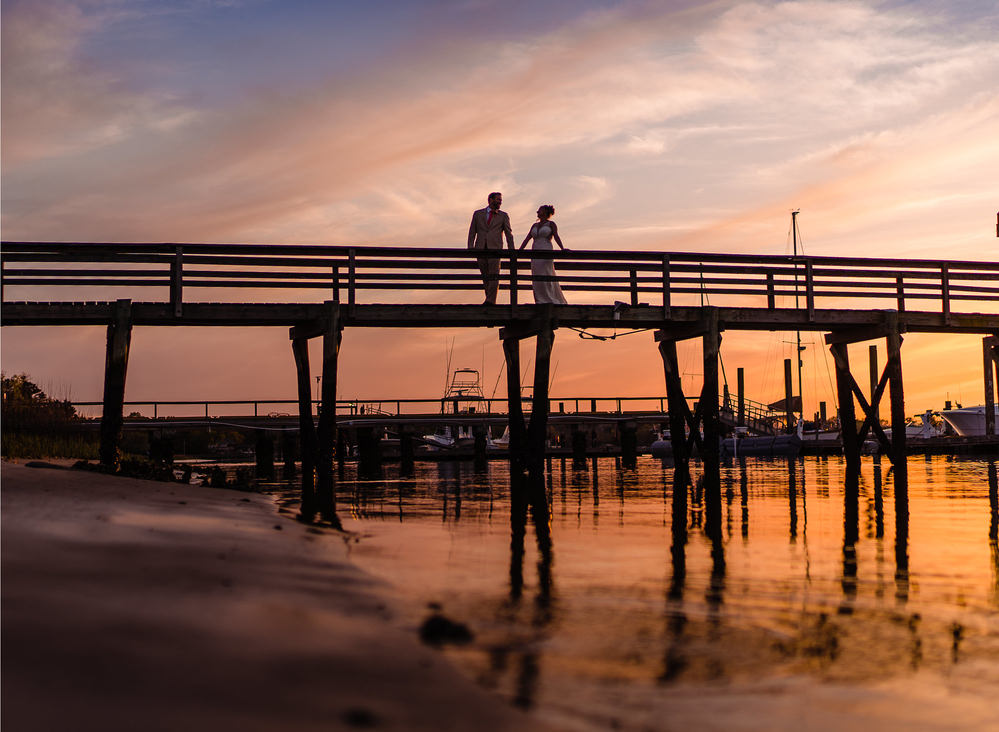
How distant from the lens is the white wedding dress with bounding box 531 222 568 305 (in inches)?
762

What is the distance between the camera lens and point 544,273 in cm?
1953

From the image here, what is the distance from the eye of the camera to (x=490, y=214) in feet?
64.2

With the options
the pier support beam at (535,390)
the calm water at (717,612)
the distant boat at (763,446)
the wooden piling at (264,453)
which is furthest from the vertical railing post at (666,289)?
the distant boat at (763,446)

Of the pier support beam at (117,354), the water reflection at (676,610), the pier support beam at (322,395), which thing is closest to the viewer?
the water reflection at (676,610)

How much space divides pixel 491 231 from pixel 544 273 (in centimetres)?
133

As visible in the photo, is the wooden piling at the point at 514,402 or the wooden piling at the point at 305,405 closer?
the wooden piling at the point at 305,405

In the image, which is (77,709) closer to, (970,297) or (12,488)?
(12,488)

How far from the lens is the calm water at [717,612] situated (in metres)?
3.64

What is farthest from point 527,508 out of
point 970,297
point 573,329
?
point 970,297

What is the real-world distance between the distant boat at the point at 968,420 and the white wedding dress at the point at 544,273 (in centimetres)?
3726

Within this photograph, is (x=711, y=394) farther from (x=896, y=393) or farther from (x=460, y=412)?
(x=460, y=412)

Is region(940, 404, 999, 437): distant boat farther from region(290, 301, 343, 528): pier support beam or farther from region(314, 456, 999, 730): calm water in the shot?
region(314, 456, 999, 730): calm water

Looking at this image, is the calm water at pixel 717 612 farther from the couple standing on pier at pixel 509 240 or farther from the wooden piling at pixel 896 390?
the wooden piling at pixel 896 390

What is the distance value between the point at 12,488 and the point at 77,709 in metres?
4.21
